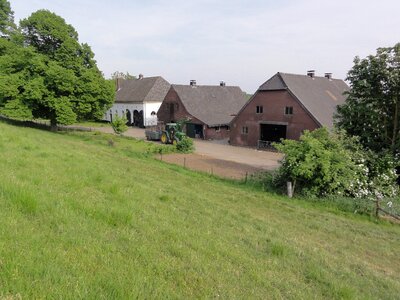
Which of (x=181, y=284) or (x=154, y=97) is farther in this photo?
(x=154, y=97)

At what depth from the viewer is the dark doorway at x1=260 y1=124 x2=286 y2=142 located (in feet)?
115

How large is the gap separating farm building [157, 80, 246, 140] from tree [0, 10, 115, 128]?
42.7 feet

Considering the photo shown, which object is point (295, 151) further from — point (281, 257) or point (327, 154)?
point (281, 257)

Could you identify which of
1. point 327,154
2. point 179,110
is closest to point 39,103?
point 179,110

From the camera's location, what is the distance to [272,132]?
3597 centimetres

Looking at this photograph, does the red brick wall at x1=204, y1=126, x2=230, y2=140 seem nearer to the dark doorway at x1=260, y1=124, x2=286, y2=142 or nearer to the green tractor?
the green tractor

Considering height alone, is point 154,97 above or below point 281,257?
above

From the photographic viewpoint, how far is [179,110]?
43.9 m

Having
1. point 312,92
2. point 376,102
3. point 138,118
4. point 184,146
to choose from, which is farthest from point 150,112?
point 376,102

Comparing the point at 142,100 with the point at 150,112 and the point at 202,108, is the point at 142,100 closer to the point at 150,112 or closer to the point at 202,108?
the point at 150,112

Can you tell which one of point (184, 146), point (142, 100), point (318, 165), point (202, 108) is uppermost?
point (142, 100)

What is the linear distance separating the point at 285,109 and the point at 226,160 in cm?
951

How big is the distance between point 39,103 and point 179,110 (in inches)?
735

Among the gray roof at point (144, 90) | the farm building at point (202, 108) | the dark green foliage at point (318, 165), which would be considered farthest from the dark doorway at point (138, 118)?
the dark green foliage at point (318, 165)
